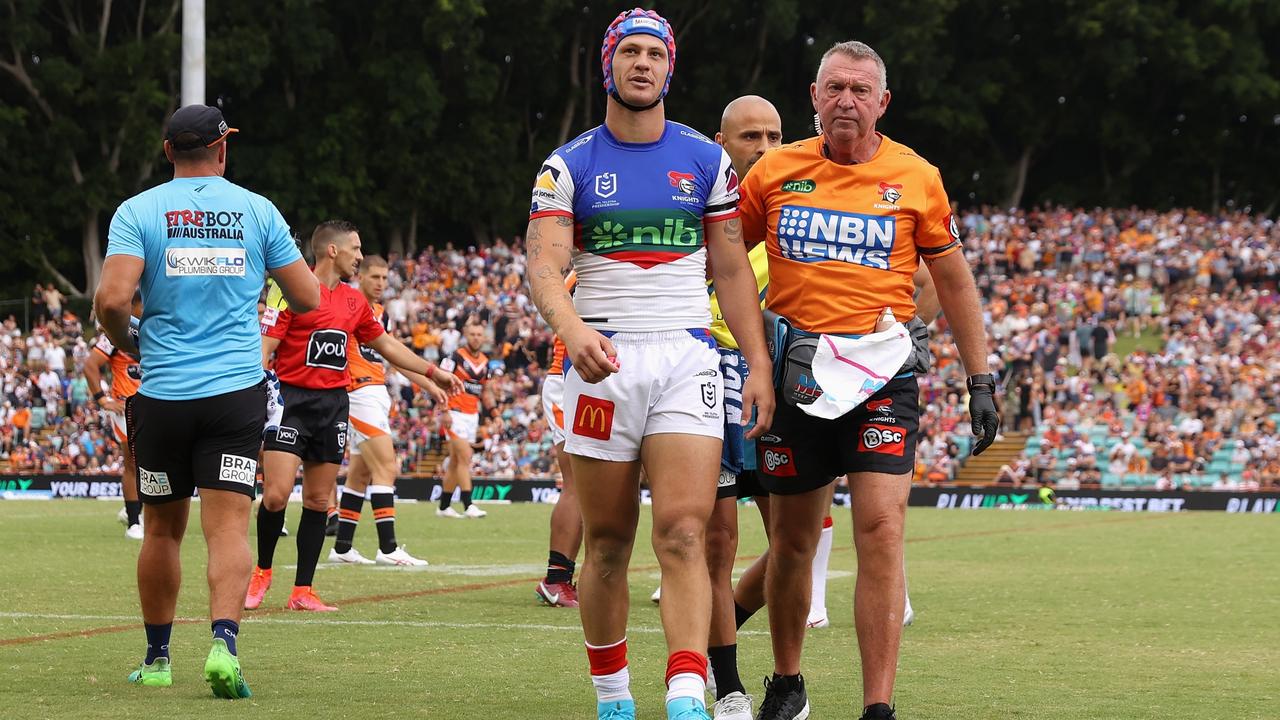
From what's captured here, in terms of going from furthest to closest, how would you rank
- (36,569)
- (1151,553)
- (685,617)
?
(1151,553), (36,569), (685,617)

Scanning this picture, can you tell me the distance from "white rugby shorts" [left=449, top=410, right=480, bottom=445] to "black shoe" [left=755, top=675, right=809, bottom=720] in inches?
584

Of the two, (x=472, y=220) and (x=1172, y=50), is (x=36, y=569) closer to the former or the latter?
(x=472, y=220)

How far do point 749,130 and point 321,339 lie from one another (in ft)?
13.7

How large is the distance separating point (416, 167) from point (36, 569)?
1626 inches

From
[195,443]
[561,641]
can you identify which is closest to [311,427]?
[561,641]

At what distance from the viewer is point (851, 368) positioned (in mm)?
6273

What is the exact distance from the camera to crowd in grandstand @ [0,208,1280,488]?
30.2m

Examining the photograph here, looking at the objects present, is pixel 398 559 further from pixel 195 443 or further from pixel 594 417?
pixel 594 417

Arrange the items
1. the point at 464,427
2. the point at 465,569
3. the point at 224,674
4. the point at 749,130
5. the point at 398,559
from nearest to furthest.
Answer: the point at 224,674
the point at 749,130
the point at 465,569
the point at 398,559
the point at 464,427

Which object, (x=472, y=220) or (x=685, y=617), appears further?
(x=472, y=220)

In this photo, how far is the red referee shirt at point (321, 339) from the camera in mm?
11117

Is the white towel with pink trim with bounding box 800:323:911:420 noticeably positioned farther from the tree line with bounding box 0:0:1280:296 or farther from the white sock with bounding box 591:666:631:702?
the tree line with bounding box 0:0:1280:296

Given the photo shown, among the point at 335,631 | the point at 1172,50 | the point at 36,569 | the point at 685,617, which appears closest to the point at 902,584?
the point at 685,617

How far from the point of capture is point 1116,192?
194 feet
